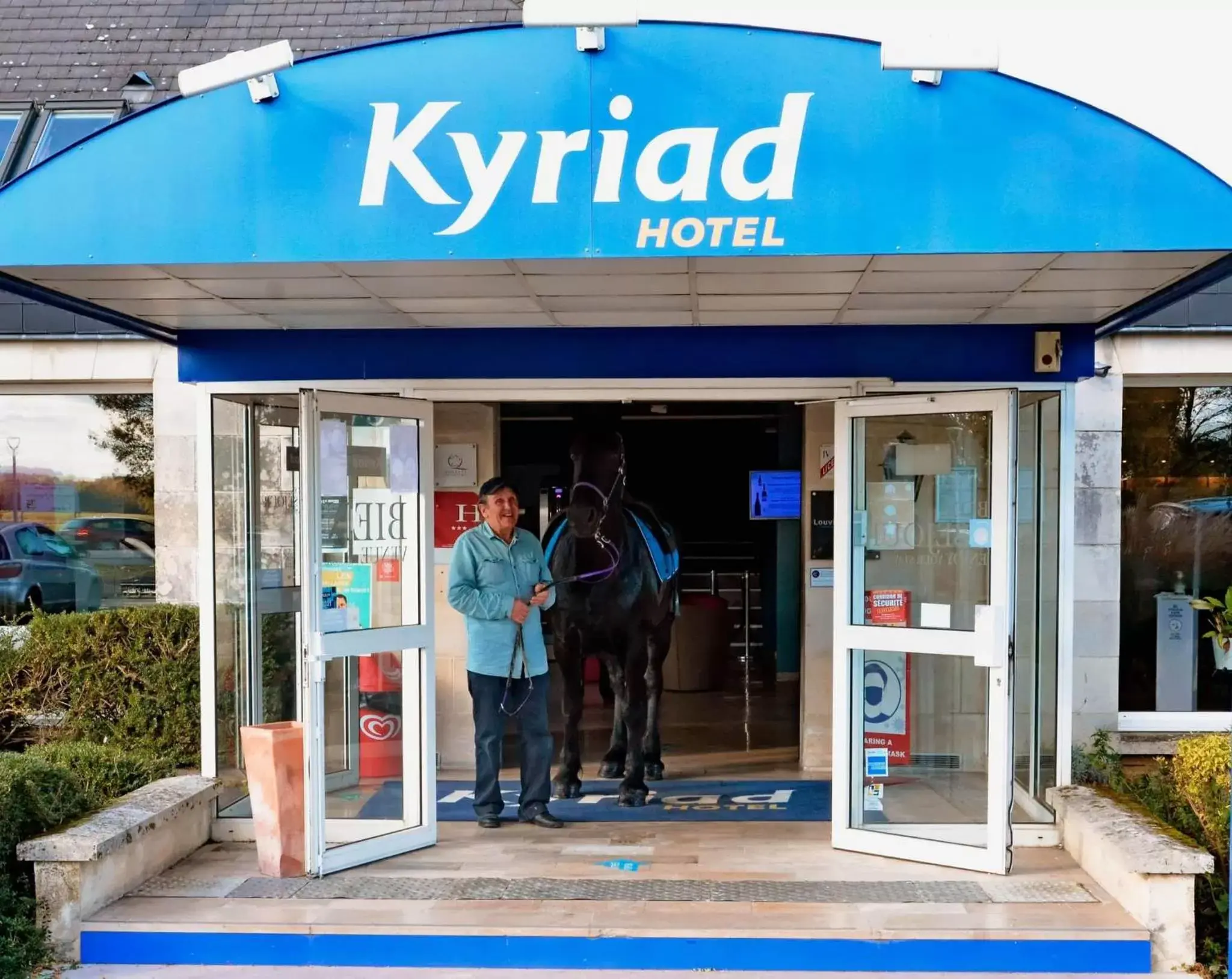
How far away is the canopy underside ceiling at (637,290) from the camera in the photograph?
181 inches

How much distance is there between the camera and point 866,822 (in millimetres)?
5887

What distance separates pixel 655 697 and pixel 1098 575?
2823mm

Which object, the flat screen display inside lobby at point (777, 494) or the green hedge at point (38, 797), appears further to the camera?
the flat screen display inside lobby at point (777, 494)

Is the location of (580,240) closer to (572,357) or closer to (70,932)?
(572,357)

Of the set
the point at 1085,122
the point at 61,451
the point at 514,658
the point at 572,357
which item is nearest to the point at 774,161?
the point at 1085,122

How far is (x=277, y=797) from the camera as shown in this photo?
5469 millimetres

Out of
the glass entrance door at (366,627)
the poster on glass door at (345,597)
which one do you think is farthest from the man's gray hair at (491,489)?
the poster on glass door at (345,597)

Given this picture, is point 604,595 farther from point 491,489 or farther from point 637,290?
point 637,290

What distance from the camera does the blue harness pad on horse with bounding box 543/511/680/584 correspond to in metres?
7.01

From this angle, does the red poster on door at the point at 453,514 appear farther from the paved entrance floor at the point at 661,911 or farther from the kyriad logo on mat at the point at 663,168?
the kyriad logo on mat at the point at 663,168

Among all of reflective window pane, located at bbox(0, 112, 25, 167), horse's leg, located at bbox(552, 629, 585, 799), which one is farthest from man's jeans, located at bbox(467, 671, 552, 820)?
reflective window pane, located at bbox(0, 112, 25, 167)

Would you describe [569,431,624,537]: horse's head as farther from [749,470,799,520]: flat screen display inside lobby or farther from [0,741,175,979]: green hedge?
[749,470,799,520]: flat screen display inside lobby

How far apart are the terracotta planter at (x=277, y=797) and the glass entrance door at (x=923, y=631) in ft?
8.41

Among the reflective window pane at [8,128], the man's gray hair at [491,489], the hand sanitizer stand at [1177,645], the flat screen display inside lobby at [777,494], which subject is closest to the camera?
the man's gray hair at [491,489]
